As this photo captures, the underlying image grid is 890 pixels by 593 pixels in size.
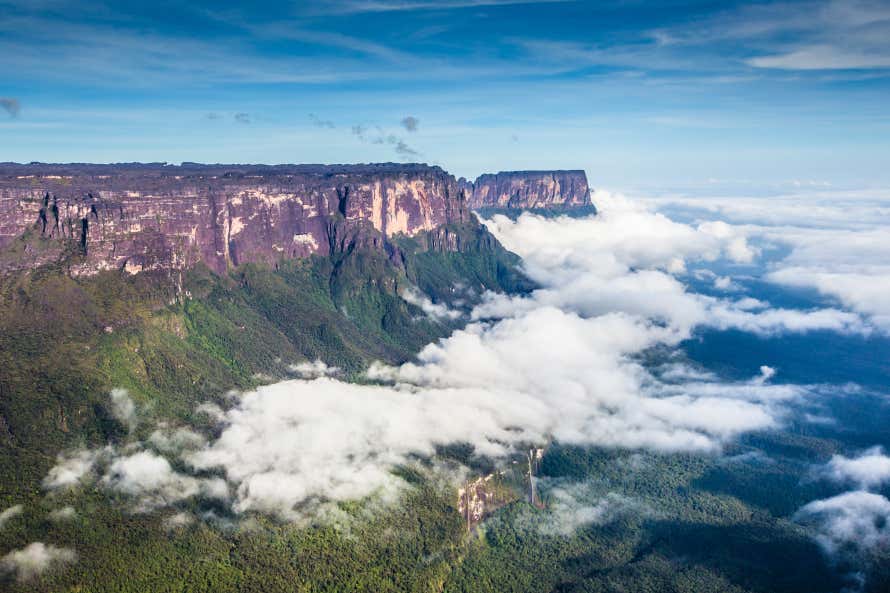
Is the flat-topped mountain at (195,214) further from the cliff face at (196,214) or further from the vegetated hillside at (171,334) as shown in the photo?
the vegetated hillside at (171,334)

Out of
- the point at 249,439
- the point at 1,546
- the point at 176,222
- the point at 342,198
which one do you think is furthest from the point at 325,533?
the point at 342,198

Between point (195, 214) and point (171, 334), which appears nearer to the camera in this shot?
point (171, 334)

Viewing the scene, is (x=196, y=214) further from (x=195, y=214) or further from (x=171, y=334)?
(x=171, y=334)

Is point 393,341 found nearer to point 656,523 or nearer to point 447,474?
point 447,474

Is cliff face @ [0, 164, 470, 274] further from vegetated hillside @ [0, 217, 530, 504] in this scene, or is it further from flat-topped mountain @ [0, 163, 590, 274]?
vegetated hillside @ [0, 217, 530, 504]

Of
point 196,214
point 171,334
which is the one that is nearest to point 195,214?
point 196,214

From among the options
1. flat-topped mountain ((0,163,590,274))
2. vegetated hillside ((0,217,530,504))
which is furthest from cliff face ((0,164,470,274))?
vegetated hillside ((0,217,530,504))

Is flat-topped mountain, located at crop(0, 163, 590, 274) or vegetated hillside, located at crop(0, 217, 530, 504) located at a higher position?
flat-topped mountain, located at crop(0, 163, 590, 274)
